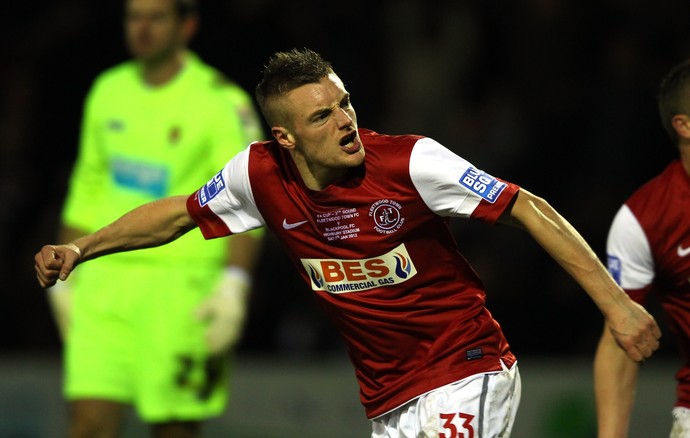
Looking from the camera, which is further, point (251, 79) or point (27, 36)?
point (27, 36)

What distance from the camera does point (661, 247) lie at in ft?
14.7

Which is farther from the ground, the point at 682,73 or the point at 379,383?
the point at 682,73

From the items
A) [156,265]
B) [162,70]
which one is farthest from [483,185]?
[162,70]

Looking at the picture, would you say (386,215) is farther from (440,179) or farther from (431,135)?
(431,135)

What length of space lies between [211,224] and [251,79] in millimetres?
4676

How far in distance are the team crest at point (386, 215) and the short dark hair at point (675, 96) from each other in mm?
1102

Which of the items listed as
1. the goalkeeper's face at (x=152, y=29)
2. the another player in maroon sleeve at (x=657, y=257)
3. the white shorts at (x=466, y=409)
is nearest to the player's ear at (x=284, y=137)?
the white shorts at (x=466, y=409)

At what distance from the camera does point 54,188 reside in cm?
925

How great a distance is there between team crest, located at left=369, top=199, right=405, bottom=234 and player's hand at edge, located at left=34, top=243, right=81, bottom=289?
1030 millimetres

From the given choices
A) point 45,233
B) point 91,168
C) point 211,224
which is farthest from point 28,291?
point 211,224

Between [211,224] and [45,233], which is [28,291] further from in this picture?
[211,224]

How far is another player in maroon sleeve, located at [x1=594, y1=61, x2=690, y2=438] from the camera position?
447cm

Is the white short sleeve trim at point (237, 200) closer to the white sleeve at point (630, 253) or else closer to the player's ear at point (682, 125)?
the white sleeve at point (630, 253)

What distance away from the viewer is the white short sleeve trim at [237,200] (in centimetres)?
447
